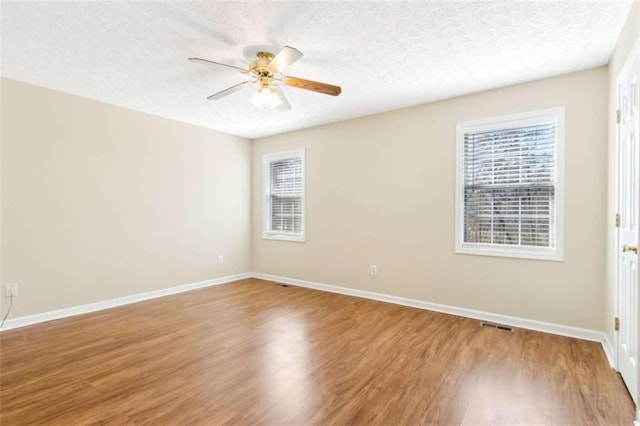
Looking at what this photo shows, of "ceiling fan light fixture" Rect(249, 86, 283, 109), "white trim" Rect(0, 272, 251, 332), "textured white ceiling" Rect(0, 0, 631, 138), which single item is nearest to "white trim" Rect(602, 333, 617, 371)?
"textured white ceiling" Rect(0, 0, 631, 138)

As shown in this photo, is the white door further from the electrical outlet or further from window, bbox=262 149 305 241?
the electrical outlet

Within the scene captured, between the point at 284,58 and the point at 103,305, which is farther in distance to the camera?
the point at 103,305

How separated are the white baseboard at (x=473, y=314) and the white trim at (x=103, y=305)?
1.46 m

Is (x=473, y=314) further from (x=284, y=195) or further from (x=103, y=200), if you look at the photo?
(x=103, y=200)

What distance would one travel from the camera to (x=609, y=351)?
2.65 metres

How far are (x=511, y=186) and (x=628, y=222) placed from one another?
129cm

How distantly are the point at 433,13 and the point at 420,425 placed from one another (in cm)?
264

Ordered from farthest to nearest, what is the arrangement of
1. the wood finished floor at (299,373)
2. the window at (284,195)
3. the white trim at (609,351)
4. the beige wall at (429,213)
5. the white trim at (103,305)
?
the window at (284,195) → the white trim at (103,305) → the beige wall at (429,213) → the white trim at (609,351) → the wood finished floor at (299,373)

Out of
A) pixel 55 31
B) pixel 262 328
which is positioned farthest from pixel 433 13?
pixel 262 328

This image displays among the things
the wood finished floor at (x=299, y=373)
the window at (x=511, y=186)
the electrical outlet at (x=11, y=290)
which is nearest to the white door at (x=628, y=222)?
the wood finished floor at (x=299, y=373)

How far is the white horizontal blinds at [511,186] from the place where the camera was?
128 inches

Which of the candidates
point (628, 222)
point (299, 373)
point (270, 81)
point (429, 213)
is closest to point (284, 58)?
point (270, 81)

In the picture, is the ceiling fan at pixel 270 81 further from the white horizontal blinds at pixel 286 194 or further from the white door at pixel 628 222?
the white horizontal blinds at pixel 286 194

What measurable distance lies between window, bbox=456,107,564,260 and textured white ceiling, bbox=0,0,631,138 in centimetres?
51
